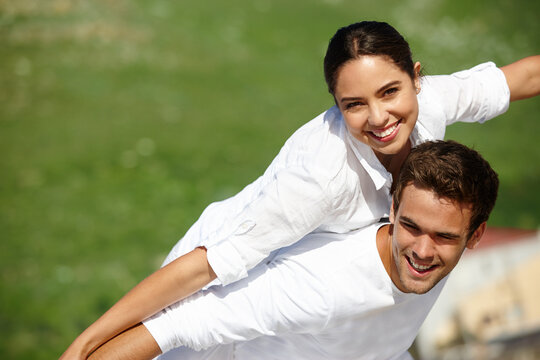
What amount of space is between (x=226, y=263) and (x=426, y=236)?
694 millimetres

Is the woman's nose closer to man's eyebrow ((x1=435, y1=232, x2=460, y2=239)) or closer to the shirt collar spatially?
the shirt collar

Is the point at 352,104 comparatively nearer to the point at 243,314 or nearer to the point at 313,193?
the point at 313,193

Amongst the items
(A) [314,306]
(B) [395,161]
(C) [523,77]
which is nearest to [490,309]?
(C) [523,77]

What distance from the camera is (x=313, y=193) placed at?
2.32 m

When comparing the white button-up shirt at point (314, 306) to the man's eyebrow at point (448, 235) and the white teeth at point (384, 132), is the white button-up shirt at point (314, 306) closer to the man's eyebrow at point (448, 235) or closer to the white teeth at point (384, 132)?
the man's eyebrow at point (448, 235)

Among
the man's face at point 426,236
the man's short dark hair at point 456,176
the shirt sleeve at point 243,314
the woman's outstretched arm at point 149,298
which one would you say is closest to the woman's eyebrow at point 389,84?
the man's short dark hair at point 456,176

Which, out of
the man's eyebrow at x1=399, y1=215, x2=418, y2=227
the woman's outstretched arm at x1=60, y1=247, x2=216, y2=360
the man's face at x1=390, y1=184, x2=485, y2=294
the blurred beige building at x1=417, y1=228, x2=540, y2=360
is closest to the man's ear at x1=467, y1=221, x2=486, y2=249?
the man's face at x1=390, y1=184, x2=485, y2=294

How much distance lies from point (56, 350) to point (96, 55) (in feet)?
18.3

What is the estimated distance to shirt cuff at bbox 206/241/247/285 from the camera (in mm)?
2350

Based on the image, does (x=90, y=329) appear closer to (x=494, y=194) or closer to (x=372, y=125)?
(x=372, y=125)

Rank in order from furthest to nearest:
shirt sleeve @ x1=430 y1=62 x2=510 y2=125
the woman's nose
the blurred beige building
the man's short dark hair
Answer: the blurred beige building < shirt sleeve @ x1=430 y1=62 x2=510 y2=125 < the woman's nose < the man's short dark hair

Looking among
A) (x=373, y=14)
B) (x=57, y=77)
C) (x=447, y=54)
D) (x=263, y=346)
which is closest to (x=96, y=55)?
(x=57, y=77)

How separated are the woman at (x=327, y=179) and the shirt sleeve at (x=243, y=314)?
7 cm

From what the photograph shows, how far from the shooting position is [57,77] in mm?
9234
